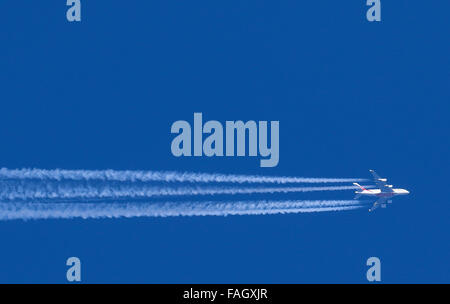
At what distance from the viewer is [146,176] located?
36281 millimetres

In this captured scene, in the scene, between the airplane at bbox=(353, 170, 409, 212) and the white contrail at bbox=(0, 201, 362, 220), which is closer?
the white contrail at bbox=(0, 201, 362, 220)

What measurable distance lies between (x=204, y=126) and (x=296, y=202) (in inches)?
191

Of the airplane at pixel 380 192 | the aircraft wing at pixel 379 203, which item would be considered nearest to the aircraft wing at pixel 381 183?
the airplane at pixel 380 192

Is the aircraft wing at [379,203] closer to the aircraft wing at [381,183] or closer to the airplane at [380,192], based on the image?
the airplane at [380,192]

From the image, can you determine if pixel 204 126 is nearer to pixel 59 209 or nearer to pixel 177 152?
pixel 177 152

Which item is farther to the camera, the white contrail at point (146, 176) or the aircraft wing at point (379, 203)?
the aircraft wing at point (379, 203)

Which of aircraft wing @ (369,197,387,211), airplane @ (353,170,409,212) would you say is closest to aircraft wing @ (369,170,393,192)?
airplane @ (353,170,409,212)

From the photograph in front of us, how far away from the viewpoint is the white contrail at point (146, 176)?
33625 millimetres

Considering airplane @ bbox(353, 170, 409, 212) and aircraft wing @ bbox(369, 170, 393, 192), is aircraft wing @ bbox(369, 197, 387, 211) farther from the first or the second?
aircraft wing @ bbox(369, 170, 393, 192)

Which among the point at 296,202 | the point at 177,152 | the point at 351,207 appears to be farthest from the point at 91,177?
the point at 351,207

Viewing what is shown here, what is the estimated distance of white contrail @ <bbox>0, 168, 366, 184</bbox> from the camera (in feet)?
110

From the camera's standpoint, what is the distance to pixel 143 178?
36.2 m

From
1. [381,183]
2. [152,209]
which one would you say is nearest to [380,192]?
[381,183]

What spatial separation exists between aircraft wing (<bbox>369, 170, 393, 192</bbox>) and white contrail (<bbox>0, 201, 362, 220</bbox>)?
1.36 meters
